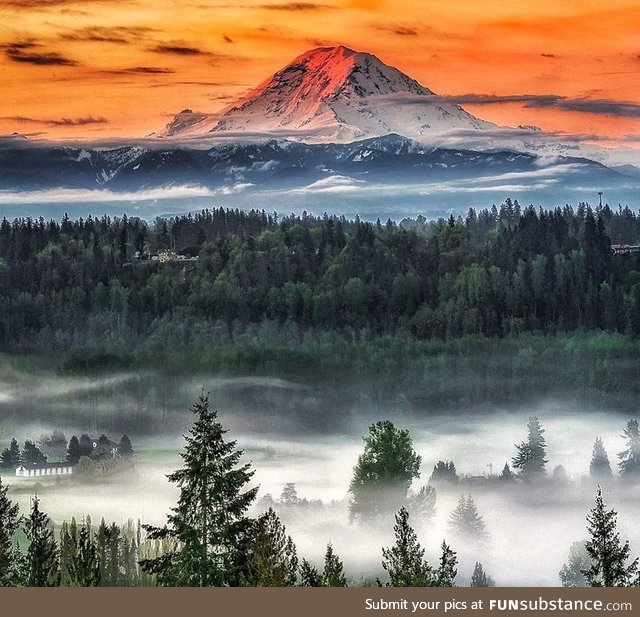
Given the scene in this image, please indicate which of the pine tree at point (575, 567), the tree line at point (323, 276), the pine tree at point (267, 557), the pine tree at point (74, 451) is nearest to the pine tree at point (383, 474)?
the pine tree at point (575, 567)

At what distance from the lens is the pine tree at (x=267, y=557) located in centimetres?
1419

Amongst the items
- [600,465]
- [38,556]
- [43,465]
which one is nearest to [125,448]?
[43,465]

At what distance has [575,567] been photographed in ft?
61.9

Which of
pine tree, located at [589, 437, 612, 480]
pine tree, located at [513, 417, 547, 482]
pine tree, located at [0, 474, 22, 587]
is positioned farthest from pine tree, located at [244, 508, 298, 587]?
pine tree, located at [589, 437, 612, 480]

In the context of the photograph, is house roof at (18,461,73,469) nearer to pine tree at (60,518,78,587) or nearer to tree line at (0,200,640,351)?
pine tree at (60,518,78,587)

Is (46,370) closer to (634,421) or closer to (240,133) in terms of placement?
(240,133)

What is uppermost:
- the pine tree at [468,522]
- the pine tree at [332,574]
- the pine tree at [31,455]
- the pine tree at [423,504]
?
the pine tree at [31,455]

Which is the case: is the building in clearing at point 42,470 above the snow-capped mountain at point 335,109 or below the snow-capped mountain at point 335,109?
below

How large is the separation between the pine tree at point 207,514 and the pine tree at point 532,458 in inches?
315

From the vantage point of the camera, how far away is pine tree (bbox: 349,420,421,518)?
20109 mm

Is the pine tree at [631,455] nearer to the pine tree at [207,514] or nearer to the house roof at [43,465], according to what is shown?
the house roof at [43,465]

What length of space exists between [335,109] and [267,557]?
1273 centimetres

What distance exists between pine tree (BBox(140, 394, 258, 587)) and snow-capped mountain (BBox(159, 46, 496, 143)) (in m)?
11.0
